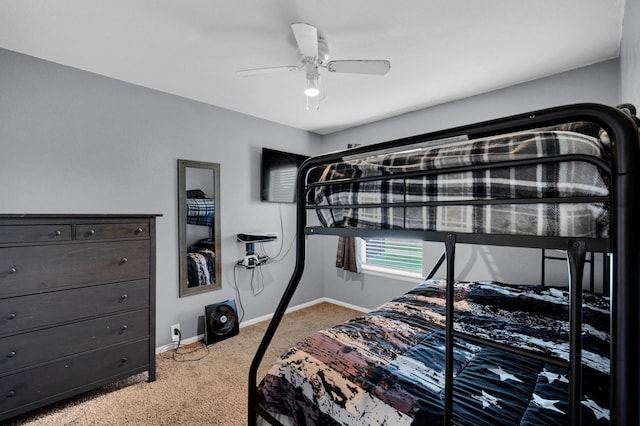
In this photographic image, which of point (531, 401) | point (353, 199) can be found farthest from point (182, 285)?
point (531, 401)

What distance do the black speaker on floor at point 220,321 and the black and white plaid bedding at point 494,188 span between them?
240 cm

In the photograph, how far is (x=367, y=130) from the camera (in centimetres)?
379

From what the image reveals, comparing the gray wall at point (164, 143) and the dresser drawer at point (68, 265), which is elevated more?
the gray wall at point (164, 143)

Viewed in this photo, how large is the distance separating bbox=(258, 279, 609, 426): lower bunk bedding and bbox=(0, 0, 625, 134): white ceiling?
1.69 metres

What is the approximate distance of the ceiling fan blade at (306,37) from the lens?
5.17 feet

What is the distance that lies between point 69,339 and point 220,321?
127cm

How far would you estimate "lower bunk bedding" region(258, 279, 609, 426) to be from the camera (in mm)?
865

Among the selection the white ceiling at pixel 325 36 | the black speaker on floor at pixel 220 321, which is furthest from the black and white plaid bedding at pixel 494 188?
the black speaker on floor at pixel 220 321

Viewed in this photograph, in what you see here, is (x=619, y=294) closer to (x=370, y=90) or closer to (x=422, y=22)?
(x=422, y=22)

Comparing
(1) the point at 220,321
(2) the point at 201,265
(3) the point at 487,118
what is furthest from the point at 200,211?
(3) the point at 487,118

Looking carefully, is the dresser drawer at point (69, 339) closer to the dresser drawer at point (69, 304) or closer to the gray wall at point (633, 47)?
the dresser drawer at point (69, 304)

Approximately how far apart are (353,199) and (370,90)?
6.51ft

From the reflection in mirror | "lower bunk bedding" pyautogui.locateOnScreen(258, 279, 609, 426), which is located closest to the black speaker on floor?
the reflection in mirror

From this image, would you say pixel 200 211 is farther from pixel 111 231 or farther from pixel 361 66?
pixel 361 66
